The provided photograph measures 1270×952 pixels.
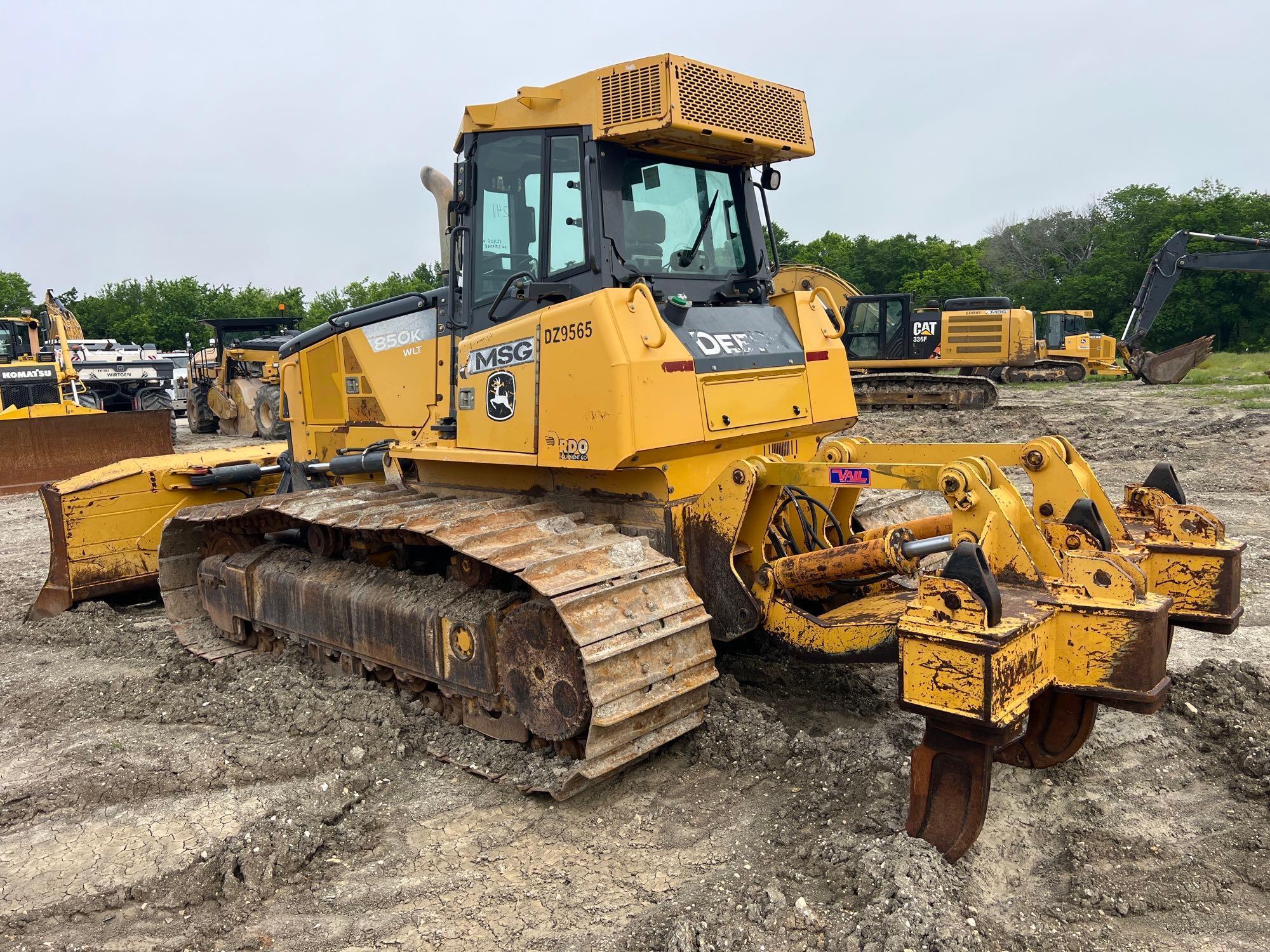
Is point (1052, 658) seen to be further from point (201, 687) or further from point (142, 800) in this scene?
point (201, 687)

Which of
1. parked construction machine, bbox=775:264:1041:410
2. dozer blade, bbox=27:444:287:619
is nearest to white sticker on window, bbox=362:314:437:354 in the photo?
dozer blade, bbox=27:444:287:619

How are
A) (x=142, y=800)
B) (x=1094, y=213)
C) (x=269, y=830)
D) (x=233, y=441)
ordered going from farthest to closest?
(x=1094, y=213) < (x=233, y=441) < (x=142, y=800) < (x=269, y=830)

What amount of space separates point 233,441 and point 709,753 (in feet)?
59.4

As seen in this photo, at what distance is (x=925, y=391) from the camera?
20.3 metres

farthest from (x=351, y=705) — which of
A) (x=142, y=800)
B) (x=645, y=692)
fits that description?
(x=645, y=692)

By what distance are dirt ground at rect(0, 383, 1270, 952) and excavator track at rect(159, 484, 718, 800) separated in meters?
0.28

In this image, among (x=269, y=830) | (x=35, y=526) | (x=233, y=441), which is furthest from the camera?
(x=233, y=441)

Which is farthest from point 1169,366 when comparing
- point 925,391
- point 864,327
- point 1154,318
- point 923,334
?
point 925,391

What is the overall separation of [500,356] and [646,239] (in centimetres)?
91

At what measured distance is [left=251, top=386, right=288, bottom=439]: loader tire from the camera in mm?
17797

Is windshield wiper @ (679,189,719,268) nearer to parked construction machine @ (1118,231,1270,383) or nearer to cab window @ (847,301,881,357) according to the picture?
cab window @ (847,301,881,357)

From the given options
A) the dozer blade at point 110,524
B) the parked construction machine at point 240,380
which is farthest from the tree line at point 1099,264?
the dozer blade at point 110,524

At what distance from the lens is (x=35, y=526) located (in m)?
10.7

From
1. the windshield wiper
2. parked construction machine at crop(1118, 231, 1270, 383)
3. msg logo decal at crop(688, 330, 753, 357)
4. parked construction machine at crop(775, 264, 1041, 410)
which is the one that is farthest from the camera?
parked construction machine at crop(1118, 231, 1270, 383)
